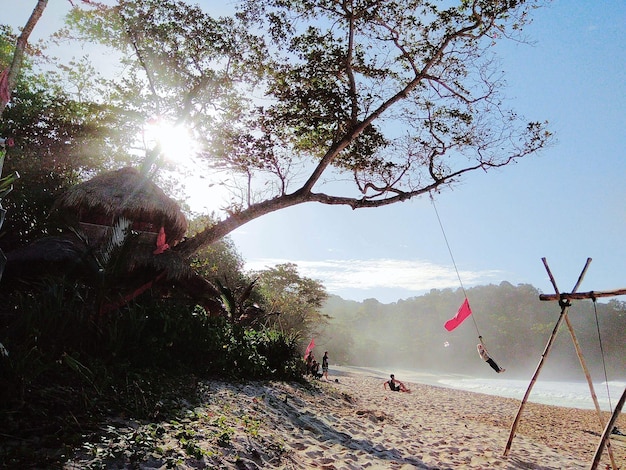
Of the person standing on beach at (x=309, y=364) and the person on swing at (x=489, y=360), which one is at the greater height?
the person on swing at (x=489, y=360)

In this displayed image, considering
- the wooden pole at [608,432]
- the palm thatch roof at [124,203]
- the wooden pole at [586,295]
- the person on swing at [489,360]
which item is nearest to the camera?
the wooden pole at [608,432]

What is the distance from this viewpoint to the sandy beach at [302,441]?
9.88 ft

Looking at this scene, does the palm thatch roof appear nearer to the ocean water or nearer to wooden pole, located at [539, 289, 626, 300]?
wooden pole, located at [539, 289, 626, 300]

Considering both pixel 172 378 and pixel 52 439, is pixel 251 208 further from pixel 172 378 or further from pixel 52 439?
pixel 52 439

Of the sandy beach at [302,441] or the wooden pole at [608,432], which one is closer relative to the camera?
the sandy beach at [302,441]

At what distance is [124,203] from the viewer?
10500mm

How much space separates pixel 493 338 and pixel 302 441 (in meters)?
77.4

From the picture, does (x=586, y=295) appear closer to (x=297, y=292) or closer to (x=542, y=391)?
(x=297, y=292)

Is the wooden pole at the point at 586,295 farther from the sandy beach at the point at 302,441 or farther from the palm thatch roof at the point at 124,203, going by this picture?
the palm thatch roof at the point at 124,203

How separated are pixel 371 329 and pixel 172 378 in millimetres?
90827

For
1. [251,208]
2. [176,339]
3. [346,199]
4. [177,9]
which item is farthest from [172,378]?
[177,9]

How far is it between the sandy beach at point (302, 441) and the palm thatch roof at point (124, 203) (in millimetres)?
6459

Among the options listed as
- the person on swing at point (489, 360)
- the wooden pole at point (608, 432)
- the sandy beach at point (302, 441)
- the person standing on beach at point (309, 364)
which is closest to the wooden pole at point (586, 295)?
the wooden pole at point (608, 432)

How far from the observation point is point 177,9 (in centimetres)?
1302
